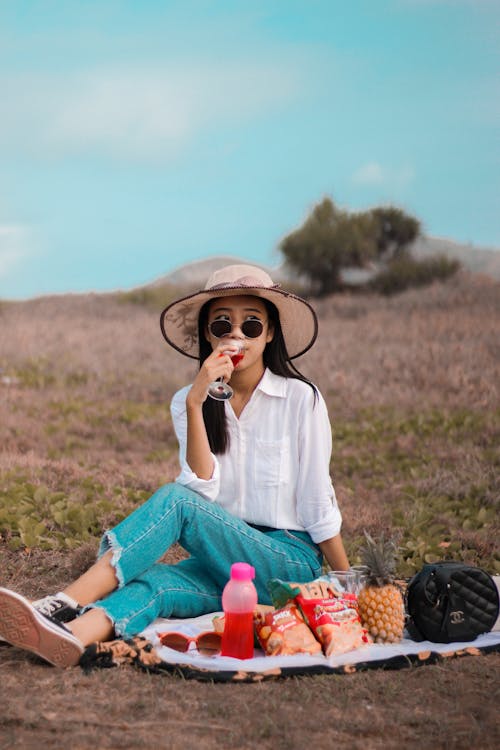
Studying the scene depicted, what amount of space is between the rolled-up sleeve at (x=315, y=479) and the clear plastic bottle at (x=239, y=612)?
568 mm

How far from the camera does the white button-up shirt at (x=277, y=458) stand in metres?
4.09

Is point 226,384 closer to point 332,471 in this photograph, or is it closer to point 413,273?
point 332,471

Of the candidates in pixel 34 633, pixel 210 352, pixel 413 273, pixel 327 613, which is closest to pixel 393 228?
pixel 413 273

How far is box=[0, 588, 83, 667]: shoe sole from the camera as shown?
3.29 metres

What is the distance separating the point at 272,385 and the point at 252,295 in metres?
0.45

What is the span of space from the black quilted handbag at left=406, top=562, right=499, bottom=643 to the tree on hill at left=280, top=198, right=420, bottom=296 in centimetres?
2453

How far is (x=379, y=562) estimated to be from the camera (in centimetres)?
378

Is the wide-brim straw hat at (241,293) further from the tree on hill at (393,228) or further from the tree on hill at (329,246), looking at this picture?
the tree on hill at (393,228)

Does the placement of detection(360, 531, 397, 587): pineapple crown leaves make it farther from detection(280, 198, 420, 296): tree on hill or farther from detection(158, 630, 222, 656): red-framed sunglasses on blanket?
detection(280, 198, 420, 296): tree on hill

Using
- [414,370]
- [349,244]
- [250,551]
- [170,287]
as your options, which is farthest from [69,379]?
[349,244]

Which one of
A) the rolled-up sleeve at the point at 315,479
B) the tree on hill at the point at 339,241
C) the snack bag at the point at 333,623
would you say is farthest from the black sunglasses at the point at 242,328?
the tree on hill at the point at 339,241

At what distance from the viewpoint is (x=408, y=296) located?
22.3m

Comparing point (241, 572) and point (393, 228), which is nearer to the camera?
point (241, 572)

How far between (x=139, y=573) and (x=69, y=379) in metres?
10.3
